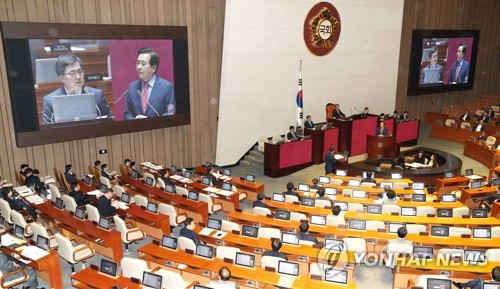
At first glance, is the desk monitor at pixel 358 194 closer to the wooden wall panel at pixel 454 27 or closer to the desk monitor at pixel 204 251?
the desk monitor at pixel 204 251

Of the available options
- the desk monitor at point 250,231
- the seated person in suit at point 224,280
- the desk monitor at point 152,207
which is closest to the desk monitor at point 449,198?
the desk monitor at point 250,231

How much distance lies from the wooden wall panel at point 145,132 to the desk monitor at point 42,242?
5.53m

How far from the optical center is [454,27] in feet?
75.6

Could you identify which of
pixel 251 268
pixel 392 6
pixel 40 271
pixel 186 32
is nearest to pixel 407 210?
pixel 251 268

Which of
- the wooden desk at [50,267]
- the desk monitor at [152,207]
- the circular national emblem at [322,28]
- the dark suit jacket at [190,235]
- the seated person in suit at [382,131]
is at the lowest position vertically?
the wooden desk at [50,267]

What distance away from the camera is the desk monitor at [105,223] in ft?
30.8

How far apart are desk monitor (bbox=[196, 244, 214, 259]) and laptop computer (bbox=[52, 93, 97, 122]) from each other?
747 cm

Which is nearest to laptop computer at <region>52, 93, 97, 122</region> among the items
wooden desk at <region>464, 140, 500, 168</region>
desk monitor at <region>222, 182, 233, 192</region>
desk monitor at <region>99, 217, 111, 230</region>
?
desk monitor at <region>222, 182, 233, 192</region>

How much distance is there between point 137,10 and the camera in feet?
47.1

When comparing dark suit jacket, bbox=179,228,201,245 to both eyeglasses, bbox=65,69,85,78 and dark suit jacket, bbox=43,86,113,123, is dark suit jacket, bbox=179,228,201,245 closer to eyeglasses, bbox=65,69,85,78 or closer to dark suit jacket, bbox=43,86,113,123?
dark suit jacket, bbox=43,86,113,123

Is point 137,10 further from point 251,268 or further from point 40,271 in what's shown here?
point 251,268

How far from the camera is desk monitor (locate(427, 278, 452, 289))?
270 inches

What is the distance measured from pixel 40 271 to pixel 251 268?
12.9ft

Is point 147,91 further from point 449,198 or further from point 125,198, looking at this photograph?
point 449,198
